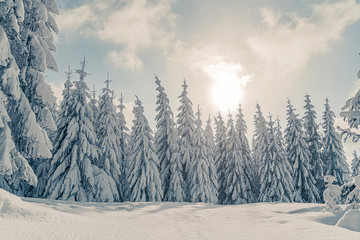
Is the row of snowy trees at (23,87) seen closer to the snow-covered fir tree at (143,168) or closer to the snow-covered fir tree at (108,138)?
the snow-covered fir tree at (108,138)

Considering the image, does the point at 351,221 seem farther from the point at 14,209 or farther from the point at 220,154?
the point at 220,154

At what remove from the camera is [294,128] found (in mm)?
31438

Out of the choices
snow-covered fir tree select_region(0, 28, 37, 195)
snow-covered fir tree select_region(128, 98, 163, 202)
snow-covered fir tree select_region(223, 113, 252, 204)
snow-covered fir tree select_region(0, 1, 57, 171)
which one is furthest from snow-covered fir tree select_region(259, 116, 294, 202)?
snow-covered fir tree select_region(0, 28, 37, 195)

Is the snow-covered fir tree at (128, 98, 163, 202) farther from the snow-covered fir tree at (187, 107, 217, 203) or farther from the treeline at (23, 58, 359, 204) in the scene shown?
the snow-covered fir tree at (187, 107, 217, 203)

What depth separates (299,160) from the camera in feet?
101

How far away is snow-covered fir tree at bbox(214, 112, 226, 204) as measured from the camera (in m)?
33.6

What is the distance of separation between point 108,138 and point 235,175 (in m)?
17.4

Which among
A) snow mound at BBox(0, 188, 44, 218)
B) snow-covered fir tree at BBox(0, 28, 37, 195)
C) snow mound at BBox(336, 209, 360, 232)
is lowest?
snow mound at BBox(336, 209, 360, 232)

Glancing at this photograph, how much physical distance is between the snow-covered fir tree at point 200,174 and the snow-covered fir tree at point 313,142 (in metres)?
15.2

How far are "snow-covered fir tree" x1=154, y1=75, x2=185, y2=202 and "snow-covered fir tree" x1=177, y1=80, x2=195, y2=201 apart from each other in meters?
1.12

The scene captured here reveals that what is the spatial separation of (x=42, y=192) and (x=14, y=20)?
1639 cm

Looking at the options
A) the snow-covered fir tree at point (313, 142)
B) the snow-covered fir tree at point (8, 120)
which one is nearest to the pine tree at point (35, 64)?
the snow-covered fir tree at point (8, 120)

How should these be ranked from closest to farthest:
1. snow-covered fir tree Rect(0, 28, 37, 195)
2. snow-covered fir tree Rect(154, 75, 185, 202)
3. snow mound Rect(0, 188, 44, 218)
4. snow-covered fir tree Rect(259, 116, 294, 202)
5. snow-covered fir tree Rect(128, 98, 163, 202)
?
snow mound Rect(0, 188, 44, 218) < snow-covered fir tree Rect(0, 28, 37, 195) < snow-covered fir tree Rect(128, 98, 163, 202) < snow-covered fir tree Rect(154, 75, 185, 202) < snow-covered fir tree Rect(259, 116, 294, 202)

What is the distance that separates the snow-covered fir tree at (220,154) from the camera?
33553mm
